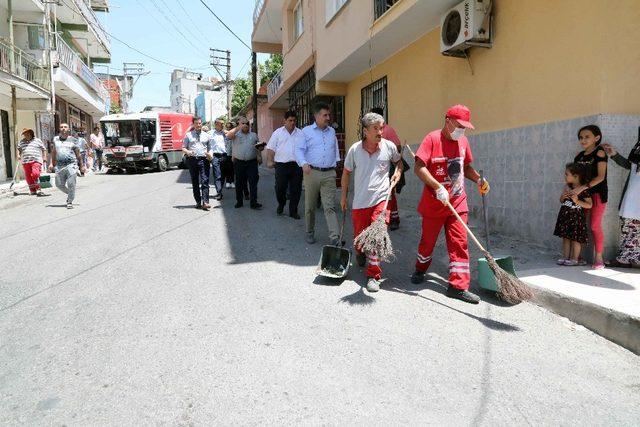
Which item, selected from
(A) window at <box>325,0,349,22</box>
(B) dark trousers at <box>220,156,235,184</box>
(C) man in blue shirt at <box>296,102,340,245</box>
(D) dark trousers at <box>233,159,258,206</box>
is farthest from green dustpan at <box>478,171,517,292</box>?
(A) window at <box>325,0,349,22</box>

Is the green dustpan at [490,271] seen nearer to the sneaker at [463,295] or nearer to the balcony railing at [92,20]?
→ the sneaker at [463,295]

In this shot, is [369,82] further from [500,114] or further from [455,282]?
[455,282]

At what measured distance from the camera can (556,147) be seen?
5.33m

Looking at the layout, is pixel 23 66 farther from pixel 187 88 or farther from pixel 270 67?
pixel 187 88

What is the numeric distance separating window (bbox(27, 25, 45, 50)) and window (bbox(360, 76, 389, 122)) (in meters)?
15.3

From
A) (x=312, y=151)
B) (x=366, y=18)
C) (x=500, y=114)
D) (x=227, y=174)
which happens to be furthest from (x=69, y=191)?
(x=500, y=114)

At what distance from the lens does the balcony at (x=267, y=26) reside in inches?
689

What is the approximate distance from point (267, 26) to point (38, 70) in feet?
30.5

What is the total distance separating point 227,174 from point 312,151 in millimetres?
6266

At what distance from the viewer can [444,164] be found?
171 inches

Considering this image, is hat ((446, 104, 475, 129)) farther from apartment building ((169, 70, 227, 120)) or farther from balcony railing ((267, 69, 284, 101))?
apartment building ((169, 70, 227, 120))

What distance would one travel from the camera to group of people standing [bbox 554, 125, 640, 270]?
15.0 feet

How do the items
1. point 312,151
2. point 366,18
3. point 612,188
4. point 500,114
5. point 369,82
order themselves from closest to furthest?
point 612,188
point 312,151
point 500,114
point 366,18
point 369,82

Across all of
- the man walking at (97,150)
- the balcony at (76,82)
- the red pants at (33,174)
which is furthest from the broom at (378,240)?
the man walking at (97,150)
